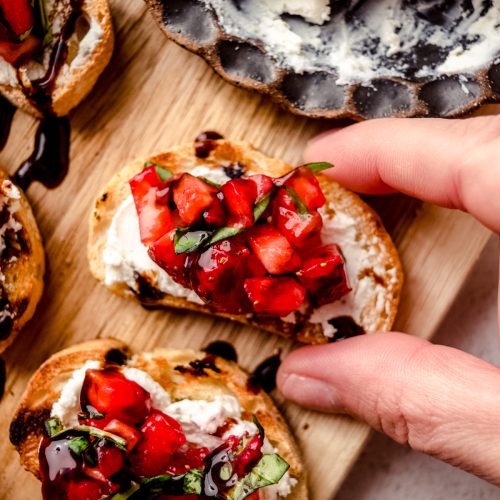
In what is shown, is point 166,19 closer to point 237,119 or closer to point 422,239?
point 237,119

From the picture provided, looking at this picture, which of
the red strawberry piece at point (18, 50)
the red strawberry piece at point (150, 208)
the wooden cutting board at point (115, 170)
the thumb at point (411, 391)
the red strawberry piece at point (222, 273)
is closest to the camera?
the thumb at point (411, 391)

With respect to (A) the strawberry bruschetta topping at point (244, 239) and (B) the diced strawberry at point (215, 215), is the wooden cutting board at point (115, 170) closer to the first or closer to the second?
(A) the strawberry bruschetta topping at point (244, 239)

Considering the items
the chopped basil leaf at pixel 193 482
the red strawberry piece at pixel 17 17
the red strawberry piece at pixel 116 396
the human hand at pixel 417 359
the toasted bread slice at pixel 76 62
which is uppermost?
the red strawberry piece at pixel 17 17

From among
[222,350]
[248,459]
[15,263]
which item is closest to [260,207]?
[222,350]

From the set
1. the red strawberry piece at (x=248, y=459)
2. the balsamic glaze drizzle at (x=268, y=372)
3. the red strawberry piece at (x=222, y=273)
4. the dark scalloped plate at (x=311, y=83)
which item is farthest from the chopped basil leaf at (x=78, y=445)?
the dark scalloped plate at (x=311, y=83)

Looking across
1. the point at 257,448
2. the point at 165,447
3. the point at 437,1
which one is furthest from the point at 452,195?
the point at 165,447

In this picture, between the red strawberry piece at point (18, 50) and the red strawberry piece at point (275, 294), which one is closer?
the red strawberry piece at point (275, 294)

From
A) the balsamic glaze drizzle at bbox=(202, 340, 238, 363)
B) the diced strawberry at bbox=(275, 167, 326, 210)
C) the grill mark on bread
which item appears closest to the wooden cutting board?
the balsamic glaze drizzle at bbox=(202, 340, 238, 363)

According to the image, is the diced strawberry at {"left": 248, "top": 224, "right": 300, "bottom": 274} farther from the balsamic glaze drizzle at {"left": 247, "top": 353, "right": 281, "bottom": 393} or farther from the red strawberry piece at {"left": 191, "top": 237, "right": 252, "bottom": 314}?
the balsamic glaze drizzle at {"left": 247, "top": 353, "right": 281, "bottom": 393}
